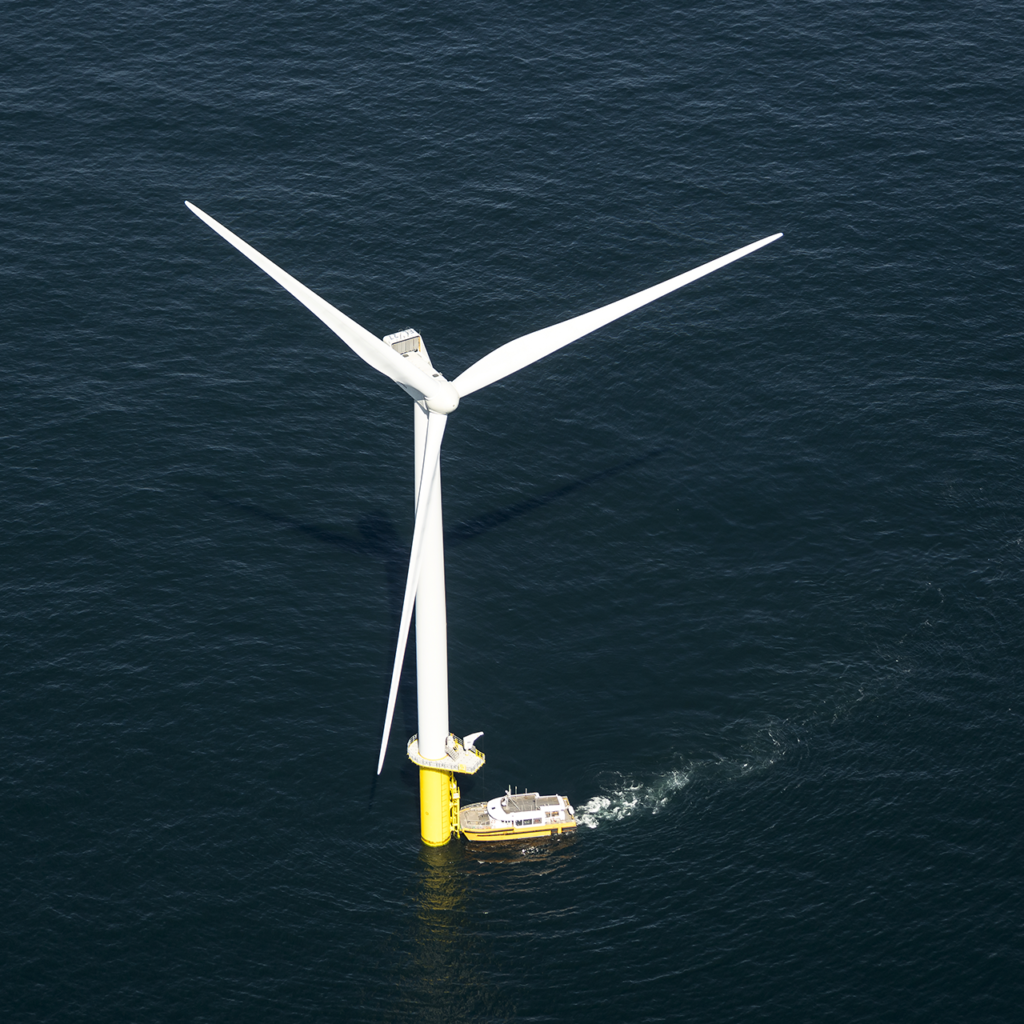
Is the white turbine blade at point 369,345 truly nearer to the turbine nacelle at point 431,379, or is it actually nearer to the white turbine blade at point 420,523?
the turbine nacelle at point 431,379

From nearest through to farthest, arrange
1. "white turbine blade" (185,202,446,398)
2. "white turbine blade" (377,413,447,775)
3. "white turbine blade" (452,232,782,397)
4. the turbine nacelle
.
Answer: "white turbine blade" (185,202,446,398)
the turbine nacelle
"white turbine blade" (377,413,447,775)
"white turbine blade" (452,232,782,397)

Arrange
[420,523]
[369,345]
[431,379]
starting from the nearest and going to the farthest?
[369,345]
[431,379]
[420,523]

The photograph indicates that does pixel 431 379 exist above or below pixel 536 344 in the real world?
below

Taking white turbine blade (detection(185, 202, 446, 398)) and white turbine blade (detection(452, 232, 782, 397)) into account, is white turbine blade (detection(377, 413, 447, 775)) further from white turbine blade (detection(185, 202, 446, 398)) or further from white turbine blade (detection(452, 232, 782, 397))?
white turbine blade (detection(452, 232, 782, 397))

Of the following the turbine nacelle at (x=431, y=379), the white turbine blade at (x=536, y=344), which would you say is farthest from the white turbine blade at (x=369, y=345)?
the white turbine blade at (x=536, y=344)

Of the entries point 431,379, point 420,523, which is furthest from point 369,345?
point 420,523

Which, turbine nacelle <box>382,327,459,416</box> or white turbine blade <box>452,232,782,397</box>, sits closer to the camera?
turbine nacelle <box>382,327,459,416</box>

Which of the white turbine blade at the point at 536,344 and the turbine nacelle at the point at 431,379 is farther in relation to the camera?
the white turbine blade at the point at 536,344

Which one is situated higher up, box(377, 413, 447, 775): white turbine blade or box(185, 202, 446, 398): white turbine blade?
box(185, 202, 446, 398): white turbine blade

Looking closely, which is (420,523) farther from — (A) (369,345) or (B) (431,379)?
(A) (369,345)

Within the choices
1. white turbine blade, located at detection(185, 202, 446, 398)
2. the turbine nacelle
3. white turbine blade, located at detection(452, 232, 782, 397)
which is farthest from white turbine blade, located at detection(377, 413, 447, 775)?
white turbine blade, located at detection(452, 232, 782, 397)

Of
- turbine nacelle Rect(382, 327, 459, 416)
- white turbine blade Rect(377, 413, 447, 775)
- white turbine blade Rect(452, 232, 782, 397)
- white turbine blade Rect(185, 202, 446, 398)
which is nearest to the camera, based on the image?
white turbine blade Rect(185, 202, 446, 398)

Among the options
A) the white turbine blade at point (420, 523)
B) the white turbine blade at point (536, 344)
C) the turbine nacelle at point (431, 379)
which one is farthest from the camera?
the white turbine blade at point (536, 344)

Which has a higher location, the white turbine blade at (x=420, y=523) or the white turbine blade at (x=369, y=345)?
the white turbine blade at (x=369, y=345)
